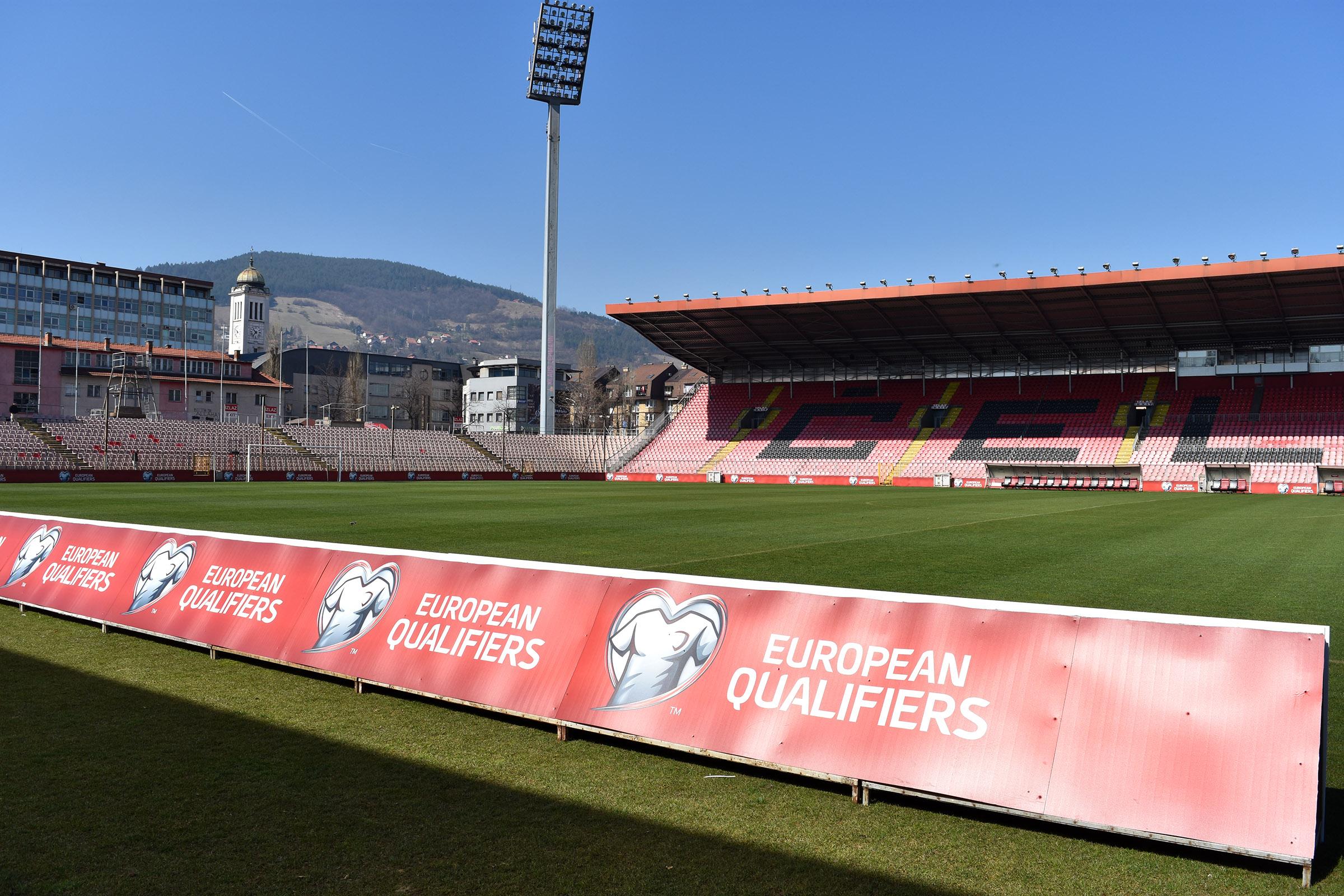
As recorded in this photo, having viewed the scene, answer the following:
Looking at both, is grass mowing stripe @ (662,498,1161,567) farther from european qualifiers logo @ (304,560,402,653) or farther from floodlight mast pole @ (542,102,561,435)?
floodlight mast pole @ (542,102,561,435)

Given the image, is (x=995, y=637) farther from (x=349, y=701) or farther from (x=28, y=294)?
(x=28, y=294)

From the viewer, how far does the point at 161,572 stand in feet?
35.1

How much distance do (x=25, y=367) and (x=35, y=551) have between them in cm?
9618

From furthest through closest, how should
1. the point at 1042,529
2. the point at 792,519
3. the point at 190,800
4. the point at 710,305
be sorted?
the point at 710,305
the point at 792,519
the point at 1042,529
the point at 190,800

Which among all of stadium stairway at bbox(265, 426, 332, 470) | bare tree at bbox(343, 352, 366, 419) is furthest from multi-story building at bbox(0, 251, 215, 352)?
stadium stairway at bbox(265, 426, 332, 470)

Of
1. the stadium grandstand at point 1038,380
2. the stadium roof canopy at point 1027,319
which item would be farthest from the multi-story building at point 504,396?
the stadium roof canopy at point 1027,319

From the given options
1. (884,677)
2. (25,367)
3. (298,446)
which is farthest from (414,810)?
(25,367)

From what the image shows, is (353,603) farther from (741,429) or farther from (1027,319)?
(741,429)

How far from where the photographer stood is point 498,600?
7.90 m

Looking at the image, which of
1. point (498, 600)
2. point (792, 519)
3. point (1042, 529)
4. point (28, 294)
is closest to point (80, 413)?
point (28, 294)

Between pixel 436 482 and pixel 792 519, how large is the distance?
37.9 meters

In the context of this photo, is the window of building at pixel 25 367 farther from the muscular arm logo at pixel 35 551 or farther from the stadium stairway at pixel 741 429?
the muscular arm logo at pixel 35 551

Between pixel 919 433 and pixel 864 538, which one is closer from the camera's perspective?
pixel 864 538

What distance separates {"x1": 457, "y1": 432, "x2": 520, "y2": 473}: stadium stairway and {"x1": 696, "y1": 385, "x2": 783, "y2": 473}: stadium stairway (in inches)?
581
